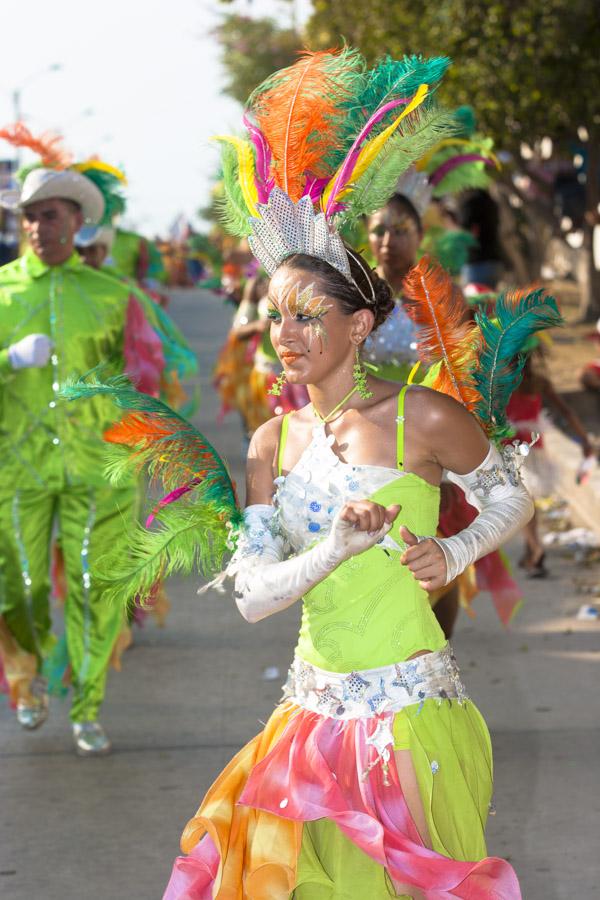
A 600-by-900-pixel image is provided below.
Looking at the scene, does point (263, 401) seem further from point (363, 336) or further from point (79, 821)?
point (363, 336)

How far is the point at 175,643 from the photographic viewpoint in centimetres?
761

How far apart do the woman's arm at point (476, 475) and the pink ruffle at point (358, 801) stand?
1.45 feet

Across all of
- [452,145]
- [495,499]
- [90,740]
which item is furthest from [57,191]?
[495,499]

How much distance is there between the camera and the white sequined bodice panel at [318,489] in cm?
339

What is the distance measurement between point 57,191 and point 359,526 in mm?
3401

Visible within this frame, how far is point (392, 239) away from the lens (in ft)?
19.3

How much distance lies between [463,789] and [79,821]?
7.22 feet

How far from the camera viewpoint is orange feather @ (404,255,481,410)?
3.69 metres

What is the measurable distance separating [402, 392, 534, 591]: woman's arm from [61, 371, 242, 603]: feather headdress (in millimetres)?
493

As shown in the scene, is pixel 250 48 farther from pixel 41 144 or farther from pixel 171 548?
pixel 171 548

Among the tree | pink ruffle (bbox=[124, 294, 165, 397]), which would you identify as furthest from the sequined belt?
the tree

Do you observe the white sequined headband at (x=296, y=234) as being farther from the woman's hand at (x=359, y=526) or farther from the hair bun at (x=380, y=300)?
the woman's hand at (x=359, y=526)

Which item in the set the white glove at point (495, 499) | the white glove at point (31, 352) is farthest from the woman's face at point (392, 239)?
the white glove at point (495, 499)

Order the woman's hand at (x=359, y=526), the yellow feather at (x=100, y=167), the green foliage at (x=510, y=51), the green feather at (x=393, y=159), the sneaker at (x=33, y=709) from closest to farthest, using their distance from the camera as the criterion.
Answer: the woman's hand at (x=359, y=526) < the green feather at (x=393, y=159) < the sneaker at (x=33, y=709) < the yellow feather at (x=100, y=167) < the green foliage at (x=510, y=51)
